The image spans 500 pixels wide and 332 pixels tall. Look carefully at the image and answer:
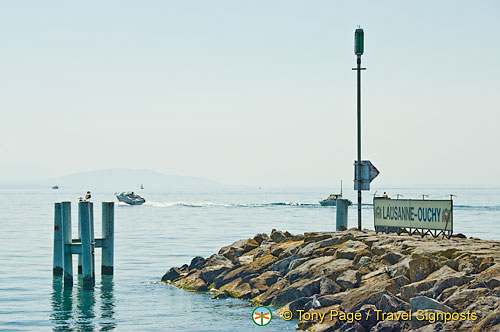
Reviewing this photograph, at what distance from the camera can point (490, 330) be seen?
15.4 m

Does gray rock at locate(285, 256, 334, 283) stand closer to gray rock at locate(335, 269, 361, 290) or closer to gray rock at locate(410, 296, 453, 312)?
gray rock at locate(335, 269, 361, 290)

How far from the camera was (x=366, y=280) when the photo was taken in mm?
21562

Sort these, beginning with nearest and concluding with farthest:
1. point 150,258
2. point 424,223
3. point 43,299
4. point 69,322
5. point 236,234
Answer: point 69,322 < point 424,223 < point 43,299 < point 150,258 < point 236,234

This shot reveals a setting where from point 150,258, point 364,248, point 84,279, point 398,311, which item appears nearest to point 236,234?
point 150,258

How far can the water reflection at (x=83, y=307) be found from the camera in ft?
76.6

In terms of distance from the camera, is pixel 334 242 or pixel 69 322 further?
pixel 334 242

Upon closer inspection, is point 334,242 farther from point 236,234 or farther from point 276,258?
point 236,234

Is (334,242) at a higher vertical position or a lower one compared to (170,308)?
higher

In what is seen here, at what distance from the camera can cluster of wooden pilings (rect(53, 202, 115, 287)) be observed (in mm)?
28453

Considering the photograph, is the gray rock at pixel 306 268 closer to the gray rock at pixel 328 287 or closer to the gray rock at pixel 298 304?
the gray rock at pixel 328 287

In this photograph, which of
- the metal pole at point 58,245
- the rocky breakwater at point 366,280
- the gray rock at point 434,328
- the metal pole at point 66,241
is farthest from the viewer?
the metal pole at point 58,245

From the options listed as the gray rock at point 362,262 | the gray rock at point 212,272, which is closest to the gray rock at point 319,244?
the gray rock at point 212,272

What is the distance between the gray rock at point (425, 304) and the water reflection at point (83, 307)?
31.2 ft

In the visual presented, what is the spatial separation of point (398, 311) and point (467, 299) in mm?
1679
